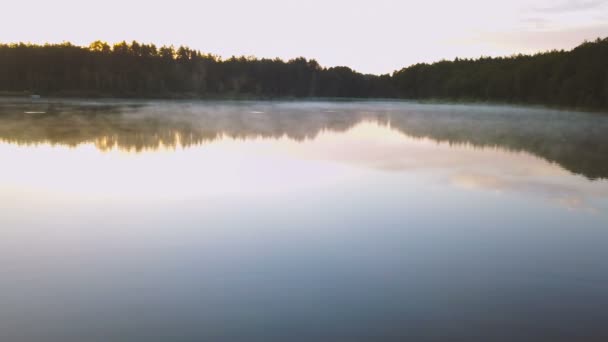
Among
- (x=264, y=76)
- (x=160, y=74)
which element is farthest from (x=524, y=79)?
(x=160, y=74)

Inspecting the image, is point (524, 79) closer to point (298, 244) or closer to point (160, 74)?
point (160, 74)

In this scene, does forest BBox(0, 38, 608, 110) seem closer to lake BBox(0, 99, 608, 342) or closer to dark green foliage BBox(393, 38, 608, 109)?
dark green foliage BBox(393, 38, 608, 109)

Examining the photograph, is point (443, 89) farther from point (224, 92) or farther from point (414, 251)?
point (414, 251)

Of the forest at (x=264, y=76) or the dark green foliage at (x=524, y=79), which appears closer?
the dark green foliage at (x=524, y=79)

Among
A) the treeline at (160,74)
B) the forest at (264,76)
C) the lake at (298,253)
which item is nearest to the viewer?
the lake at (298,253)

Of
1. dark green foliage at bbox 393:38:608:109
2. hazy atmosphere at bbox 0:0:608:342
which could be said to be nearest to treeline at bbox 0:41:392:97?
dark green foliage at bbox 393:38:608:109

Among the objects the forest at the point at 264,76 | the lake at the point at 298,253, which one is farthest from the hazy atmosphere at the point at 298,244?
the forest at the point at 264,76

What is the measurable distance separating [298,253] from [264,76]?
373 feet

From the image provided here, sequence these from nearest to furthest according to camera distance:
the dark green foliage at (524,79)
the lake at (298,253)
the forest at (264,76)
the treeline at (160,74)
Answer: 1. the lake at (298,253)
2. the dark green foliage at (524,79)
3. the forest at (264,76)
4. the treeline at (160,74)

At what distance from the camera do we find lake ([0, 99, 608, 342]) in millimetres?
3770

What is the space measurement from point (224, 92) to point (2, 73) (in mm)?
42828

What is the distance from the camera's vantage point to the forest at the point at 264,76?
226 feet

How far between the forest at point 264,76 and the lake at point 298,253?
2294 inches

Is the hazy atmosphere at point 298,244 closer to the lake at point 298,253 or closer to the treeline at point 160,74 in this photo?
the lake at point 298,253
